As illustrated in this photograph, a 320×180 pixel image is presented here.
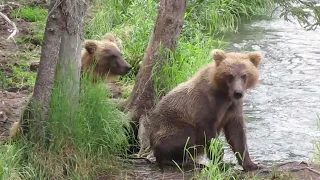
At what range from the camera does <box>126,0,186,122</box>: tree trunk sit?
25.0 feet

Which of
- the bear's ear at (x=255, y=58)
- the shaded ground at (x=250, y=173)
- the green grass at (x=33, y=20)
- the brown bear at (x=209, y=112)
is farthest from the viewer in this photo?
the green grass at (x=33, y=20)

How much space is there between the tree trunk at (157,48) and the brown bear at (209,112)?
4.42 feet

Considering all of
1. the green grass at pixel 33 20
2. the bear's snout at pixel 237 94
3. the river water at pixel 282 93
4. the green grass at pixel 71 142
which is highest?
the green grass at pixel 33 20

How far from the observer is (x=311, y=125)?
8914 millimetres

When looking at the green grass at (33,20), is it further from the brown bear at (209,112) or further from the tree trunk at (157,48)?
the brown bear at (209,112)

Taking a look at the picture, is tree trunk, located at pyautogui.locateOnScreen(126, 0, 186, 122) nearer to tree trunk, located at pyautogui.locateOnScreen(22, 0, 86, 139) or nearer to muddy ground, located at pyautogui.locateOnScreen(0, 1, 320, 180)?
muddy ground, located at pyautogui.locateOnScreen(0, 1, 320, 180)

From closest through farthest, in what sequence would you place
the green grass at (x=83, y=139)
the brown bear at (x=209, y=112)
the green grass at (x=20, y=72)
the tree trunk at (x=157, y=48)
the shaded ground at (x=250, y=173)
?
the green grass at (x=83, y=139) < the shaded ground at (x=250, y=173) < the brown bear at (x=209, y=112) < the tree trunk at (x=157, y=48) < the green grass at (x=20, y=72)

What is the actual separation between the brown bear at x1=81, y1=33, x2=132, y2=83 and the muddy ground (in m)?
0.87

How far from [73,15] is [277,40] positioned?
341 inches

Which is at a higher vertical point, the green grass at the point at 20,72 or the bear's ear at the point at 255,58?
the bear's ear at the point at 255,58

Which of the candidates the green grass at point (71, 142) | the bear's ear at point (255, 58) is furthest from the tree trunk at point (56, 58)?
the bear's ear at point (255, 58)

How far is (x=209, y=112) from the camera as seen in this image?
5.97 meters

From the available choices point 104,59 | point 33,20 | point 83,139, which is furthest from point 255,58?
point 33,20

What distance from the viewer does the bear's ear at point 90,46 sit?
7609 mm
